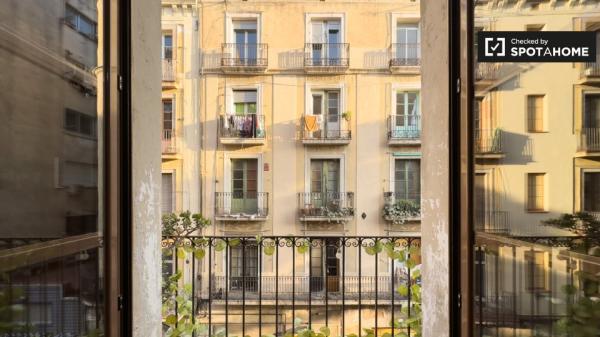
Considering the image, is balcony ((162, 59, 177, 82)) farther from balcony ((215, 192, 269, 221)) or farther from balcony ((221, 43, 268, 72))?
balcony ((215, 192, 269, 221))

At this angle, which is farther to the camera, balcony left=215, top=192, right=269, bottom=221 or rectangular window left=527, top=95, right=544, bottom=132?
balcony left=215, top=192, right=269, bottom=221

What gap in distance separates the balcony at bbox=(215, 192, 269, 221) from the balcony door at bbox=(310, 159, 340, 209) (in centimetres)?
130

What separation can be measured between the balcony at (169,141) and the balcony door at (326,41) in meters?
4.07

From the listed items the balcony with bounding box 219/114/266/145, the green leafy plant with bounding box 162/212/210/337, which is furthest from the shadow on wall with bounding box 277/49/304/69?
the green leafy plant with bounding box 162/212/210/337

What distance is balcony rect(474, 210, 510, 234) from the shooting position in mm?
1349

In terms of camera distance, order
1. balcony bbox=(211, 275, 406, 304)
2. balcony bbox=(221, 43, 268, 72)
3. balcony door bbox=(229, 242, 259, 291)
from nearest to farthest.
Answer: balcony bbox=(211, 275, 406, 304)
balcony door bbox=(229, 242, 259, 291)
balcony bbox=(221, 43, 268, 72)

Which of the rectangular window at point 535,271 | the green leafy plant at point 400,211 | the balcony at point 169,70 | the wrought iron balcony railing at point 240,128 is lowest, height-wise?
the green leafy plant at point 400,211

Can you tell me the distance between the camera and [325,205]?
32.2ft

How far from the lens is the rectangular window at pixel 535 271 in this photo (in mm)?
1266

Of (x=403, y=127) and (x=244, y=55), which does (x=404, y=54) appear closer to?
(x=403, y=127)

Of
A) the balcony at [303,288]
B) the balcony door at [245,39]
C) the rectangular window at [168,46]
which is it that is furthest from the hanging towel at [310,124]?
the rectangular window at [168,46]

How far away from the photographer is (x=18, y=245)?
991mm

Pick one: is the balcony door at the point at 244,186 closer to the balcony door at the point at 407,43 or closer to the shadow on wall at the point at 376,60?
the shadow on wall at the point at 376,60

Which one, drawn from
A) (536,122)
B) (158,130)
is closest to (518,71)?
(536,122)
